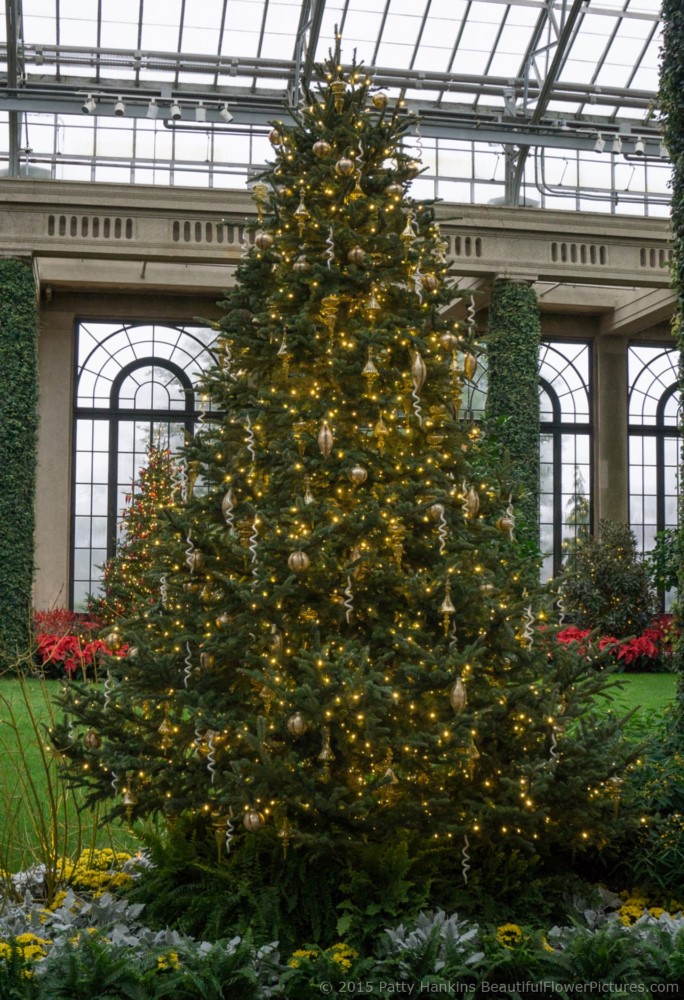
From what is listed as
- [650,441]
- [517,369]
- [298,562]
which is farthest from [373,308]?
[650,441]

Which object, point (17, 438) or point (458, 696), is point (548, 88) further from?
point (458, 696)

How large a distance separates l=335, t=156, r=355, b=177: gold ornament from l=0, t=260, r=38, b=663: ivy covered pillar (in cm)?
1046

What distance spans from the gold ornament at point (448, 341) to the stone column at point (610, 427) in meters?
14.9

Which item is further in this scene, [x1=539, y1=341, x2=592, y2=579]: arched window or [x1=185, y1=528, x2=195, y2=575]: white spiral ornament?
[x1=539, y1=341, x2=592, y2=579]: arched window

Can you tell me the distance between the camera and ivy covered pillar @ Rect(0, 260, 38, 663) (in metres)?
14.0

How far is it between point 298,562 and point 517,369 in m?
11.8

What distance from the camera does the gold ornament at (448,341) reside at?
4480 mm

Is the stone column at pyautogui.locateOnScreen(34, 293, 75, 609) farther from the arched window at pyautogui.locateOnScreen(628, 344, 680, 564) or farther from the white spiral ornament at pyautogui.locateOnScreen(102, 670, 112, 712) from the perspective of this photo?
the white spiral ornament at pyautogui.locateOnScreen(102, 670, 112, 712)

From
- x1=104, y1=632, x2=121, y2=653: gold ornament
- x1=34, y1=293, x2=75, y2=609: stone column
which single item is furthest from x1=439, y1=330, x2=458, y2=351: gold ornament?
x1=34, y1=293, x2=75, y2=609: stone column

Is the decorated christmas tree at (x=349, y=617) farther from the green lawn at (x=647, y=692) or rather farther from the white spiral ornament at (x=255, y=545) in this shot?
the green lawn at (x=647, y=692)

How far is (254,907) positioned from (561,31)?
15100mm

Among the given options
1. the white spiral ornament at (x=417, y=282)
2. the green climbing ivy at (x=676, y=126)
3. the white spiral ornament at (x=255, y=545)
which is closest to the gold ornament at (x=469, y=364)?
the white spiral ornament at (x=417, y=282)

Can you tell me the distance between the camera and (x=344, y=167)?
14.5 ft

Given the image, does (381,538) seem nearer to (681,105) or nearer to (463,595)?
(463,595)
